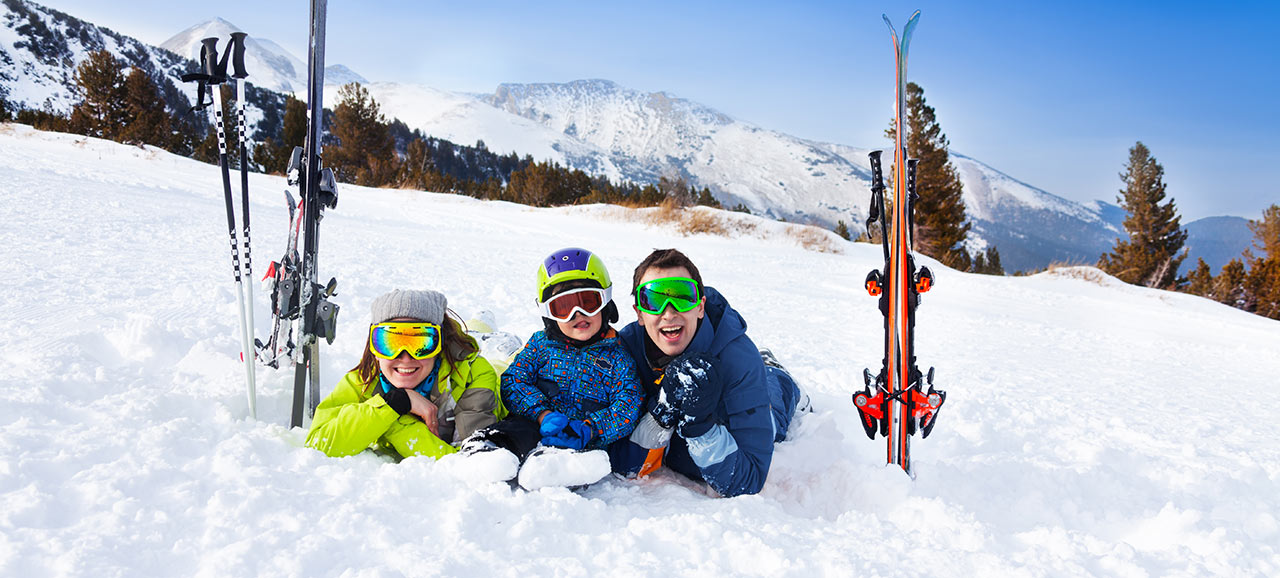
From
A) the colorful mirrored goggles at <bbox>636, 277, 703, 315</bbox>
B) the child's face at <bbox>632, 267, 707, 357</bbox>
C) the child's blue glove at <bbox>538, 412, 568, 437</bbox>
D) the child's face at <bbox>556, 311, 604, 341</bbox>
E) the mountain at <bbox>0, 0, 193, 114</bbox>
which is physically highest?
the mountain at <bbox>0, 0, 193, 114</bbox>

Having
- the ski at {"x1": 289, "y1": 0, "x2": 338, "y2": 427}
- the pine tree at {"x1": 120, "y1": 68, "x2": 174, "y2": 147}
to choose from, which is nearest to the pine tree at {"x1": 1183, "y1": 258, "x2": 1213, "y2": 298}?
the ski at {"x1": 289, "y1": 0, "x2": 338, "y2": 427}

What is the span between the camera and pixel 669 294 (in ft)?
8.74

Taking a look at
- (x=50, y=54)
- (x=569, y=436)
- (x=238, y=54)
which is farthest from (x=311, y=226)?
(x=50, y=54)

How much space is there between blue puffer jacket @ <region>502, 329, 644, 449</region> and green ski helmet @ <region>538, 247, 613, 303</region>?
0.25 m

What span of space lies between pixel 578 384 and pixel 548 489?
0.68 metres

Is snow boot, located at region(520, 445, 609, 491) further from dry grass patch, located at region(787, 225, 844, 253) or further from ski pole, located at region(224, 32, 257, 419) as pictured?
dry grass patch, located at region(787, 225, 844, 253)

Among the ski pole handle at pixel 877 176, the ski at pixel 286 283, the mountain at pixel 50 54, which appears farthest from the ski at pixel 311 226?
the mountain at pixel 50 54

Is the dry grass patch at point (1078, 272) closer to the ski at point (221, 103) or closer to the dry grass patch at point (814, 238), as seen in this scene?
the dry grass patch at point (814, 238)

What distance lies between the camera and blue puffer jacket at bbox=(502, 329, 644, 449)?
2.81 meters

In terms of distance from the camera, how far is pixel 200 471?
6.76ft

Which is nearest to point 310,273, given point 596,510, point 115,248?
point 596,510

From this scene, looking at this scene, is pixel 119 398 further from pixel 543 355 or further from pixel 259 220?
pixel 259 220

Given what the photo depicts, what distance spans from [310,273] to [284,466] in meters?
0.98

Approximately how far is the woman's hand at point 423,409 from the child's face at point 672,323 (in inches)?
38.3
